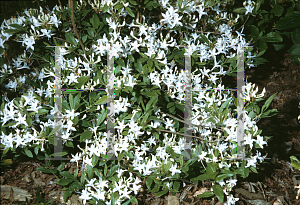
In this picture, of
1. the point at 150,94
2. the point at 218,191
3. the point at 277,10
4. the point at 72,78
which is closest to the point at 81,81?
the point at 72,78

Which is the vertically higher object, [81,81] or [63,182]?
[81,81]

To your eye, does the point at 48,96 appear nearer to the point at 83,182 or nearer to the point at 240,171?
the point at 83,182

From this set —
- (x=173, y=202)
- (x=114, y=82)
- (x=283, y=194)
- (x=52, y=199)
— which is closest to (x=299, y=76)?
(x=283, y=194)

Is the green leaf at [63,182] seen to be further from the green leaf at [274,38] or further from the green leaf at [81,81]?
the green leaf at [274,38]

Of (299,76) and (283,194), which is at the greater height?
(299,76)

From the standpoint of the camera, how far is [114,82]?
1800 millimetres

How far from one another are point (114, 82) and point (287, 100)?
2279mm

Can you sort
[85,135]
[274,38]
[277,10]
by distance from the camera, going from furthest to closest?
[277,10], [274,38], [85,135]

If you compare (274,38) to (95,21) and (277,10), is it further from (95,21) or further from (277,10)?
(95,21)

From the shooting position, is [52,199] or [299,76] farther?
[299,76]

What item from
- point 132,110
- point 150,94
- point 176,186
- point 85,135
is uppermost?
point 150,94

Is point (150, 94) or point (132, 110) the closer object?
point (150, 94)

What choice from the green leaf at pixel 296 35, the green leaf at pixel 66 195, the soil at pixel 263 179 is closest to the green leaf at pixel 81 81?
the green leaf at pixel 66 195

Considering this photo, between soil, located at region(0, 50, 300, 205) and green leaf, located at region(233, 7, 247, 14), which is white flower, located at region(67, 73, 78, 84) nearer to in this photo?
soil, located at region(0, 50, 300, 205)
